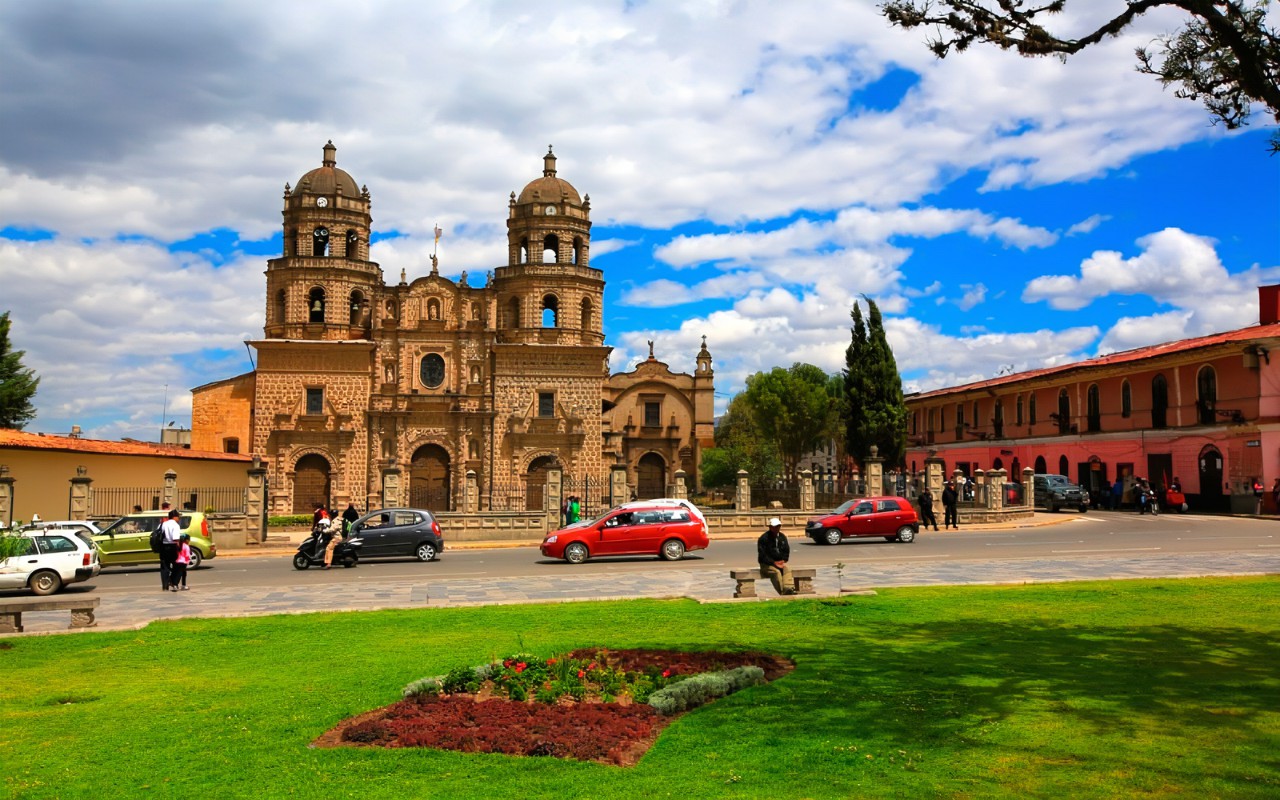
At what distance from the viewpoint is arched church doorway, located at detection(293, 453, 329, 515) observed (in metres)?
46.2

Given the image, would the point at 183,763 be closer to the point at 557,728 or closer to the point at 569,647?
the point at 557,728

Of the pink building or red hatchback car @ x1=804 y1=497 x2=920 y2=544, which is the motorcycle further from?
the pink building

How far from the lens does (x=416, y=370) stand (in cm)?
4834

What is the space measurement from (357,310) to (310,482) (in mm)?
8657

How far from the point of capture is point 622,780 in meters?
5.95

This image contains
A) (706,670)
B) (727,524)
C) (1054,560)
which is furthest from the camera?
(727,524)

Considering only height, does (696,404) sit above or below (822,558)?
above

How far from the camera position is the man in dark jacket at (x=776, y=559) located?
14242mm

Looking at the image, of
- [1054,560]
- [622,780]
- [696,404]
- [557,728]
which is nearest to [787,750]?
[622,780]

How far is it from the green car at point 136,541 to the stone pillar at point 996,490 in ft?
81.5

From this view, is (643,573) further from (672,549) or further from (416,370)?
(416,370)

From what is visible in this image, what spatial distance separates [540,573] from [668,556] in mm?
3666

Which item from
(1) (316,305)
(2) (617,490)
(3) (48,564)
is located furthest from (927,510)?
(1) (316,305)

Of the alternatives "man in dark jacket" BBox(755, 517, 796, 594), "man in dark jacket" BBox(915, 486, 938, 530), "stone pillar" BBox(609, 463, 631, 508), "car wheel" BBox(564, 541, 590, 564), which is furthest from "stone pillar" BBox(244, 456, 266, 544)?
"man in dark jacket" BBox(915, 486, 938, 530)
